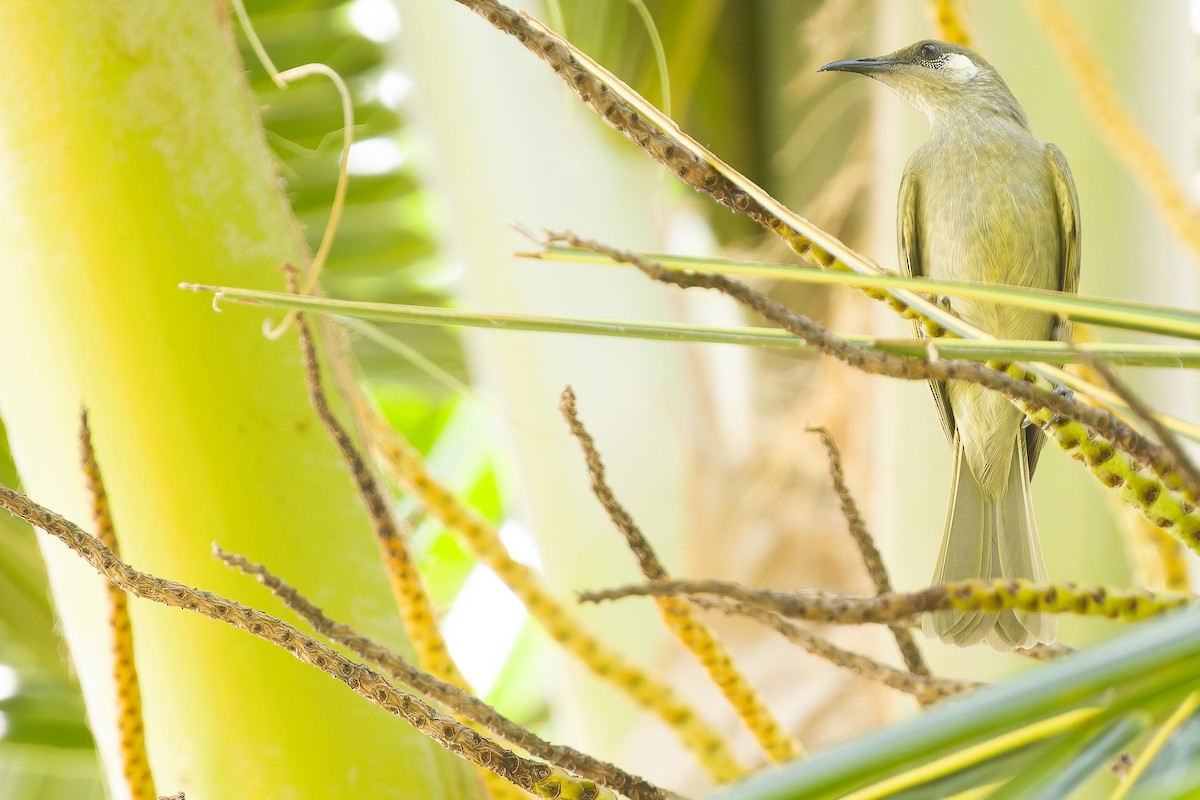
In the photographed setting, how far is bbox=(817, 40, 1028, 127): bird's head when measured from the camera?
4.71 feet

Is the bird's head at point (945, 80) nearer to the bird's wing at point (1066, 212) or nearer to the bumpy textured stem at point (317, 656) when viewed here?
the bird's wing at point (1066, 212)

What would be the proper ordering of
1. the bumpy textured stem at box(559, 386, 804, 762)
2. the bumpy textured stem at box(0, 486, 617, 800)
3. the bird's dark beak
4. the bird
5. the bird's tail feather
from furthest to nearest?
the bird's dark beak → the bird → the bird's tail feather → the bumpy textured stem at box(559, 386, 804, 762) → the bumpy textured stem at box(0, 486, 617, 800)

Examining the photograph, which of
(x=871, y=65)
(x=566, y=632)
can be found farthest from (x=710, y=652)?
(x=871, y=65)

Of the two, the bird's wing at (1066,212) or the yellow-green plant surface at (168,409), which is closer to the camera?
the yellow-green plant surface at (168,409)

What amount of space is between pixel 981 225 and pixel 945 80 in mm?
222

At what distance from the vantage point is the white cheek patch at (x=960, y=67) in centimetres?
142

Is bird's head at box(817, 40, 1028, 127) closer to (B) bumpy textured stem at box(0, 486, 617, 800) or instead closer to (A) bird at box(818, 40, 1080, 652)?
(A) bird at box(818, 40, 1080, 652)

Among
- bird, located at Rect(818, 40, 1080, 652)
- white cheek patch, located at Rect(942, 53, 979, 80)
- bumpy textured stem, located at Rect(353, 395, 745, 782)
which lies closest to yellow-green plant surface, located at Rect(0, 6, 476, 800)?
bumpy textured stem, located at Rect(353, 395, 745, 782)

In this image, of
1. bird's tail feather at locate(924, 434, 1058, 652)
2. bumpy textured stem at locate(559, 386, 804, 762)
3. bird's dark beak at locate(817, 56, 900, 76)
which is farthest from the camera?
bird's dark beak at locate(817, 56, 900, 76)

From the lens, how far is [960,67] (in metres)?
1.43

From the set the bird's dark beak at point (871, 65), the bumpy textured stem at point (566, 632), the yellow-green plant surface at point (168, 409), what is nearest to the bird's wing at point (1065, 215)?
the bird's dark beak at point (871, 65)

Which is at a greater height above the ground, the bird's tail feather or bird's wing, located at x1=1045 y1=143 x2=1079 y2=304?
bird's wing, located at x1=1045 y1=143 x2=1079 y2=304

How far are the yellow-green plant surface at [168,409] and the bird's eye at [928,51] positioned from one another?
3.05 feet

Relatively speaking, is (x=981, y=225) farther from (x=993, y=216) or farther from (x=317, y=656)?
(x=317, y=656)
